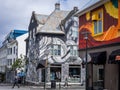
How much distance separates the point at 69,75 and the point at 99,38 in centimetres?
3321

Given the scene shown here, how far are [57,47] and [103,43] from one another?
3409 centimetres

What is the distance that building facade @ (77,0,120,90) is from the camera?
2575cm

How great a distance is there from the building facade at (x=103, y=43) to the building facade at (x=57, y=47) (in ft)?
94.0

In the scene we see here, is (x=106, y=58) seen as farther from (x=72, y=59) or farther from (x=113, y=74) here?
(x=72, y=59)

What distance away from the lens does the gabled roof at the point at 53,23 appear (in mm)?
60894

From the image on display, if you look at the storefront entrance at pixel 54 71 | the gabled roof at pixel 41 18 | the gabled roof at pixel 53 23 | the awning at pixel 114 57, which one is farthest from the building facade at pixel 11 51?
the awning at pixel 114 57

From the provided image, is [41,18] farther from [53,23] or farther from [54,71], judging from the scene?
[54,71]

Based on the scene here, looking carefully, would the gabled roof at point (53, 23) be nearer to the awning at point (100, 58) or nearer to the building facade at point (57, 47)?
the building facade at point (57, 47)

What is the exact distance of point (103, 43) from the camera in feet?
90.5

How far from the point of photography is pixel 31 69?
66.8m

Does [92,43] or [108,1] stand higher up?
[108,1]

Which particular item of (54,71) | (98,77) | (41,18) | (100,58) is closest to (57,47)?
(54,71)

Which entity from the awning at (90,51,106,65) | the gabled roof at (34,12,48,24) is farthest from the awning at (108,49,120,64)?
the gabled roof at (34,12,48,24)

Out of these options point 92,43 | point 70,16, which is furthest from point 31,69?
point 92,43
